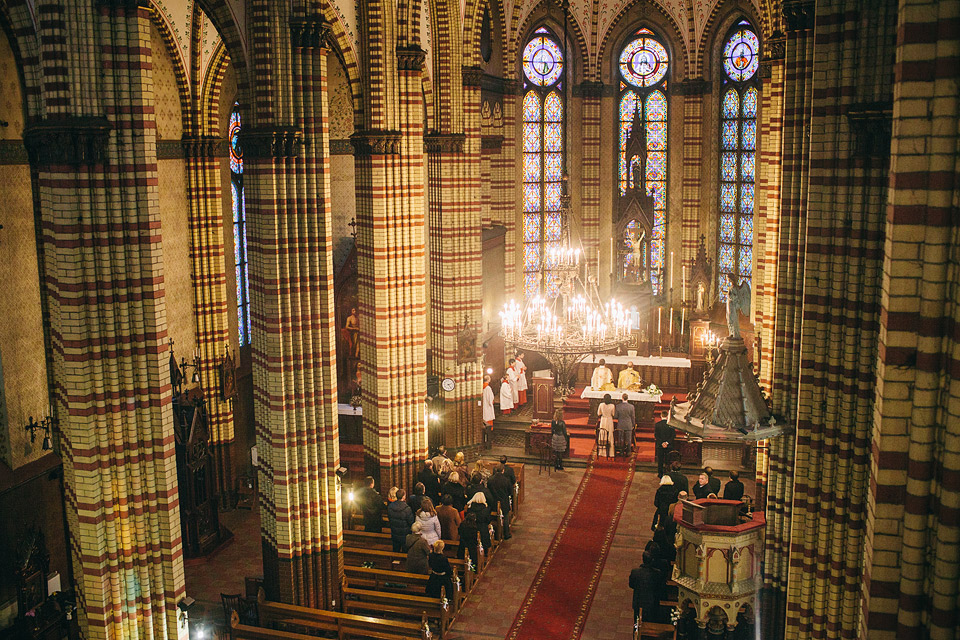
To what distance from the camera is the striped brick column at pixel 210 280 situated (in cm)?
1919

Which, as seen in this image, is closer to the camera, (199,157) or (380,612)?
(380,612)

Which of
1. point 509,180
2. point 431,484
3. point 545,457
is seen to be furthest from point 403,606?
point 509,180

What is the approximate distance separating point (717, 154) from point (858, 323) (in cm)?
2161

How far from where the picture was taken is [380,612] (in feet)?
47.4

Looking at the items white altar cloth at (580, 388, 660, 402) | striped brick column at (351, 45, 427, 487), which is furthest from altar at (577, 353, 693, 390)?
striped brick column at (351, 45, 427, 487)

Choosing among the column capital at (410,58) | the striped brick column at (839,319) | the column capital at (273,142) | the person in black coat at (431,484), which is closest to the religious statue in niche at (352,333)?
the person in black coat at (431,484)

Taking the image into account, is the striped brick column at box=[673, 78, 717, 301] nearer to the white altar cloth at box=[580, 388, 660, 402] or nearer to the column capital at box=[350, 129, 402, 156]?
the white altar cloth at box=[580, 388, 660, 402]

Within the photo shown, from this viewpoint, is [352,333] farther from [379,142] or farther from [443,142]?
[379,142]

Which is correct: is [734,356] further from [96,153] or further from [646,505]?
[646,505]

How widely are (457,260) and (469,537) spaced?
7.63 meters

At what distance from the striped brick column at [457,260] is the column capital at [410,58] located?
2915 mm

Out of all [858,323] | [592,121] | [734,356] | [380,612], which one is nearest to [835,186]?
[858,323]

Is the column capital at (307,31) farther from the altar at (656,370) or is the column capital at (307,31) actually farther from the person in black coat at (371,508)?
the altar at (656,370)

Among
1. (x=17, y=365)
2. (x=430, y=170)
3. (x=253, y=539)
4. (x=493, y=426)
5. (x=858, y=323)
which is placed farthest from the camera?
(x=493, y=426)
